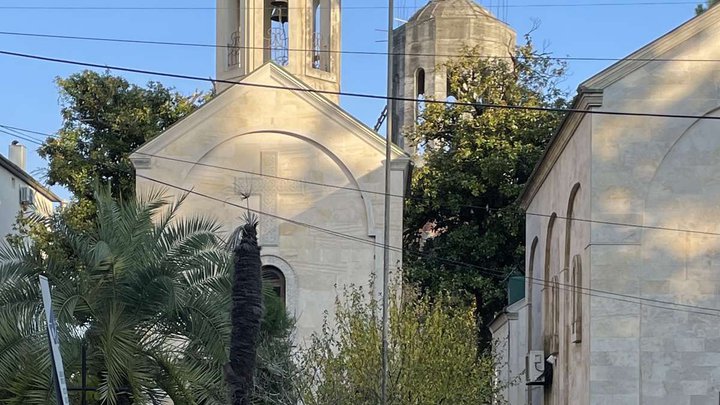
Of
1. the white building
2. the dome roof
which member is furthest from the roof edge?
the dome roof

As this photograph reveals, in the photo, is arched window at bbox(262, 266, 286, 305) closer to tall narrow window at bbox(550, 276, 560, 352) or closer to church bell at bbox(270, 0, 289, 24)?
tall narrow window at bbox(550, 276, 560, 352)

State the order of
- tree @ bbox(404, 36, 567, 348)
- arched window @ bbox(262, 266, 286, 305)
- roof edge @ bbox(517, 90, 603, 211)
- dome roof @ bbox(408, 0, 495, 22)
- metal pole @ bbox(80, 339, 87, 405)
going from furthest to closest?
dome roof @ bbox(408, 0, 495, 22) → tree @ bbox(404, 36, 567, 348) → arched window @ bbox(262, 266, 286, 305) → roof edge @ bbox(517, 90, 603, 211) → metal pole @ bbox(80, 339, 87, 405)

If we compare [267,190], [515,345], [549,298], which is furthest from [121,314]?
[515,345]

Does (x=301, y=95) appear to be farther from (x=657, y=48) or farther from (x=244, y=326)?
(x=244, y=326)

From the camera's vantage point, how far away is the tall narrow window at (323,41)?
3278 centimetres

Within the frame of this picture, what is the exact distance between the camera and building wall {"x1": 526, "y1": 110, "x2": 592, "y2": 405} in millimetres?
22344

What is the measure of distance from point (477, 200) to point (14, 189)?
646 inches

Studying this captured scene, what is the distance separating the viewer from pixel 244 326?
1243cm

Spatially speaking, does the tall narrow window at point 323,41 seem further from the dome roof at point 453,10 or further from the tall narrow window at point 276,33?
the dome roof at point 453,10

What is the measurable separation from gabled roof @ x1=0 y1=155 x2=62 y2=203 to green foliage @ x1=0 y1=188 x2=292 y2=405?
22803 mm

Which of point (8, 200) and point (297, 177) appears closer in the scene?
point (297, 177)

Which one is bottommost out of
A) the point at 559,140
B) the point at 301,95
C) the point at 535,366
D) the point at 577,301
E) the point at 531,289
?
the point at 535,366

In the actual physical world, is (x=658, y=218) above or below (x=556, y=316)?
above

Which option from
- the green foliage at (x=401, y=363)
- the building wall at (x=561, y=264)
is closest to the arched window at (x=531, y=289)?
the building wall at (x=561, y=264)
